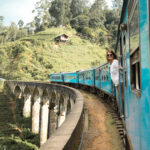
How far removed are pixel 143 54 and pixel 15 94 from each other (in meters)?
35.0

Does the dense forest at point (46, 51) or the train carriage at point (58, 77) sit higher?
the dense forest at point (46, 51)

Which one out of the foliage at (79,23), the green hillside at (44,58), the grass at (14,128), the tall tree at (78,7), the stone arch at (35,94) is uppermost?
the tall tree at (78,7)

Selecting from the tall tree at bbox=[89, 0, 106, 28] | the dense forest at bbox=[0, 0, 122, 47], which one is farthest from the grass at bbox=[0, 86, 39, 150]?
the tall tree at bbox=[89, 0, 106, 28]

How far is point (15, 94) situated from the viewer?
35.0 meters

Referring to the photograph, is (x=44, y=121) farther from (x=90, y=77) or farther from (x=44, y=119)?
(x=90, y=77)

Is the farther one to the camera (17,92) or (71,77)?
(17,92)

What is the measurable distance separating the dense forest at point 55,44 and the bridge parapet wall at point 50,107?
501 inches

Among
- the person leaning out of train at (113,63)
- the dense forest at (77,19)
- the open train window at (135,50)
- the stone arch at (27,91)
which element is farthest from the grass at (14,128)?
the dense forest at (77,19)

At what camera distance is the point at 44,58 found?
51656mm

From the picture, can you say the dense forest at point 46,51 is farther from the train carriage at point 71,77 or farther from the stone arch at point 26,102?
the train carriage at point 71,77

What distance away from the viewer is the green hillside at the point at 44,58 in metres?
47.1

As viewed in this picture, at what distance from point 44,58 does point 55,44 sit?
1169 cm

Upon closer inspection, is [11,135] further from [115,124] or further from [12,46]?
[12,46]

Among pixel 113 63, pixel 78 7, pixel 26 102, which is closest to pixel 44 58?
pixel 26 102
